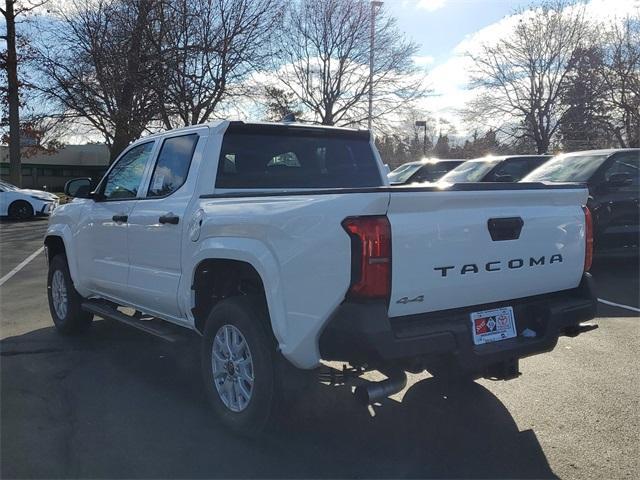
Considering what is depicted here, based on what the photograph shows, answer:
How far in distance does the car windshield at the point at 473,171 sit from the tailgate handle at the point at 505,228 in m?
8.03

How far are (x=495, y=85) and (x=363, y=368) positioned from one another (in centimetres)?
3367

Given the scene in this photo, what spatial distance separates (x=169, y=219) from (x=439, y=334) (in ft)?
7.16

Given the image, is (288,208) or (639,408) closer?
(288,208)

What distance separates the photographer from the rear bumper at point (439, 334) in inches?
118

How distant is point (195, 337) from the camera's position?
464 cm

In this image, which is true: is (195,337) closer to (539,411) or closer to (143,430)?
(143,430)

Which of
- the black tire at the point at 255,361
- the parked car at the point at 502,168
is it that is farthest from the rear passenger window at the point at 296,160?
the parked car at the point at 502,168

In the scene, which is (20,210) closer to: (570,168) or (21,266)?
(21,266)

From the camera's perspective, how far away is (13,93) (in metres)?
26.2

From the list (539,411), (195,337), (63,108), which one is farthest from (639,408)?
(63,108)

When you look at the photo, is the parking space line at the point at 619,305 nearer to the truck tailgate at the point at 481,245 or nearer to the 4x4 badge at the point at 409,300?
the truck tailgate at the point at 481,245

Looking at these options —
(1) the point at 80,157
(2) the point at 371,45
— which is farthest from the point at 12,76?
(1) the point at 80,157

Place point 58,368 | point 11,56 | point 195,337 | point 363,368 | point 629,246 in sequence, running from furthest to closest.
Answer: point 11,56 < point 629,246 < point 58,368 < point 195,337 < point 363,368

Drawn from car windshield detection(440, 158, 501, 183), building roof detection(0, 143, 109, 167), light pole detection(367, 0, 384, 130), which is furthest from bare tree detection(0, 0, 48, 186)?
building roof detection(0, 143, 109, 167)
